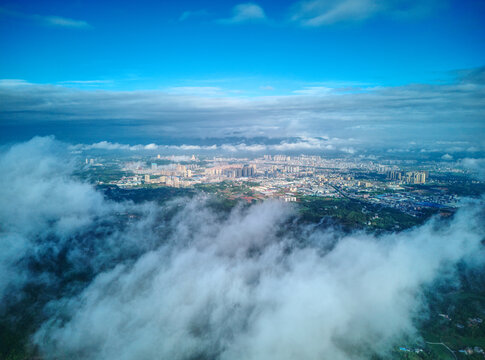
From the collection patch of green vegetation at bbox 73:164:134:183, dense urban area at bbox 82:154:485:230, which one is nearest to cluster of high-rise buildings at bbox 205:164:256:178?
dense urban area at bbox 82:154:485:230

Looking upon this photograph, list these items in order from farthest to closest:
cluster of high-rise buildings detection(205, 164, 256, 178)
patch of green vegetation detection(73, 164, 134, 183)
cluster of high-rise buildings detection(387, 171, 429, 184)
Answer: cluster of high-rise buildings detection(205, 164, 256, 178) → cluster of high-rise buildings detection(387, 171, 429, 184) → patch of green vegetation detection(73, 164, 134, 183)

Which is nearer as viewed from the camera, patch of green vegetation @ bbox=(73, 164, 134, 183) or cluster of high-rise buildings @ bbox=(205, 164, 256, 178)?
patch of green vegetation @ bbox=(73, 164, 134, 183)

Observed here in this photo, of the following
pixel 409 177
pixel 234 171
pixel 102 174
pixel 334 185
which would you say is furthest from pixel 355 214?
pixel 102 174

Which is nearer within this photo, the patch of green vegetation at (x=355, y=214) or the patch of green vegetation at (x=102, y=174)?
the patch of green vegetation at (x=355, y=214)

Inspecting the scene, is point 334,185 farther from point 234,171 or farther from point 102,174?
point 102,174

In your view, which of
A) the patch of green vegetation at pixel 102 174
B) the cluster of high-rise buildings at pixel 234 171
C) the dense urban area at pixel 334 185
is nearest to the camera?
the dense urban area at pixel 334 185

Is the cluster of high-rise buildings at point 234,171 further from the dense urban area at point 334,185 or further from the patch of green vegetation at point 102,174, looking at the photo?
the patch of green vegetation at point 102,174

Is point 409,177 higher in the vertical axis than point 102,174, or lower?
higher

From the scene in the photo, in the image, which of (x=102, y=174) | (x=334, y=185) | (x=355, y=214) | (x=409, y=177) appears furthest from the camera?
(x=102, y=174)

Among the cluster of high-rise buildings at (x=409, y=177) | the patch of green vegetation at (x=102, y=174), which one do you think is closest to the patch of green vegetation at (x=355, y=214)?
the cluster of high-rise buildings at (x=409, y=177)

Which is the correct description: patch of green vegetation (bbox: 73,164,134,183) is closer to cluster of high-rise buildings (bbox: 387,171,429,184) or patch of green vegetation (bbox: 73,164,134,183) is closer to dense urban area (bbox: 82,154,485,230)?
dense urban area (bbox: 82,154,485,230)

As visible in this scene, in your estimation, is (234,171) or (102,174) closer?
(102,174)
